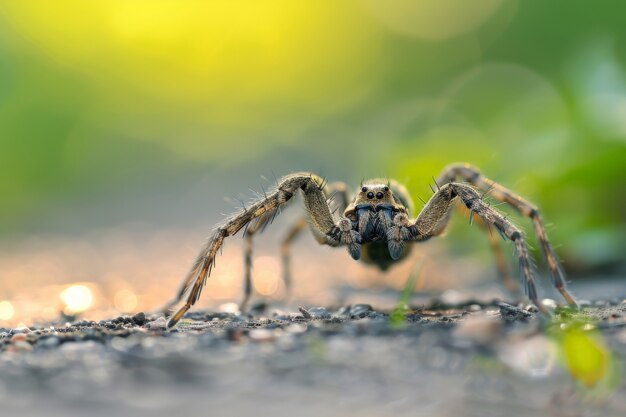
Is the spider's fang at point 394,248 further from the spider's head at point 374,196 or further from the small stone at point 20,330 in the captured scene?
the small stone at point 20,330

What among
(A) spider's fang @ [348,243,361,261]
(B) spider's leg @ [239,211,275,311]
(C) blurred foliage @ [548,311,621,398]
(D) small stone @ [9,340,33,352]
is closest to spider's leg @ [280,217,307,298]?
(B) spider's leg @ [239,211,275,311]

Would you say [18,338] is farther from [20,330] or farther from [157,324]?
[157,324]

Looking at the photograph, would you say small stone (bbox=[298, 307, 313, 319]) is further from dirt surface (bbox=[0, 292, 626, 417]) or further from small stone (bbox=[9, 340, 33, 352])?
small stone (bbox=[9, 340, 33, 352])

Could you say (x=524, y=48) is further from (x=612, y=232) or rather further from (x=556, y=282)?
(x=556, y=282)

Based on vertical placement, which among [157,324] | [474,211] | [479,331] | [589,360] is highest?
[474,211]

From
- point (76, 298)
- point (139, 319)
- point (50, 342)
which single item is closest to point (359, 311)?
point (139, 319)

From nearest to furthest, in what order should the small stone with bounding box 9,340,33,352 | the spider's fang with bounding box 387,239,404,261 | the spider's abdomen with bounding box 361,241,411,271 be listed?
the small stone with bounding box 9,340,33,352, the spider's fang with bounding box 387,239,404,261, the spider's abdomen with bounding box 361,241,411,271

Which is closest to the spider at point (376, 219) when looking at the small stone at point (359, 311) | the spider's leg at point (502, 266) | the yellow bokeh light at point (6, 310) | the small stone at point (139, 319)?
the small stone at point (139, 319)

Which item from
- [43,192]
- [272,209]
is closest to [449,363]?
[272,209]
